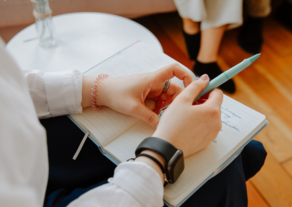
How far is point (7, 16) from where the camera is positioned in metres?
1.13

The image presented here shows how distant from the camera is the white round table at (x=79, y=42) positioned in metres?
0.79

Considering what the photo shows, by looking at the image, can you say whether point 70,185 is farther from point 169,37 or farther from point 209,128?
point 169,37

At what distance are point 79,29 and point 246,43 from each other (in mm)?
997

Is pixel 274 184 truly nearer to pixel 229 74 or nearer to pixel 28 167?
pixel 229 74

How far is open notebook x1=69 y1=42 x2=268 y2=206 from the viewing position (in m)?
0.42

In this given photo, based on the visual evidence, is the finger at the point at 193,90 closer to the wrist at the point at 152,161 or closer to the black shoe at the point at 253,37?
the wrist at the point at 152,161

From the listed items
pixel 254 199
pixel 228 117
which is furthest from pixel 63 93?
pixel 254 199

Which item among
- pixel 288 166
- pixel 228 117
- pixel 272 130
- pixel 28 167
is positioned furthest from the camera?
pixel 272 130

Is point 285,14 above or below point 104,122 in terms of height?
below

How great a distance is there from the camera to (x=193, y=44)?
1349mm

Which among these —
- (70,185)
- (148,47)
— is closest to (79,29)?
(148,47)

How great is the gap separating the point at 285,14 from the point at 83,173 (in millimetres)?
1617

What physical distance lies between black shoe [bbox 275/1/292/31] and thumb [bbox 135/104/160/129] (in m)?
1.48

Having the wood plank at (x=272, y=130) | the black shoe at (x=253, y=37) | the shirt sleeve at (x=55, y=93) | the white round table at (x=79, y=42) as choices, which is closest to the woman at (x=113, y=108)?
the shirt sleeve at (x=55, y=93)
